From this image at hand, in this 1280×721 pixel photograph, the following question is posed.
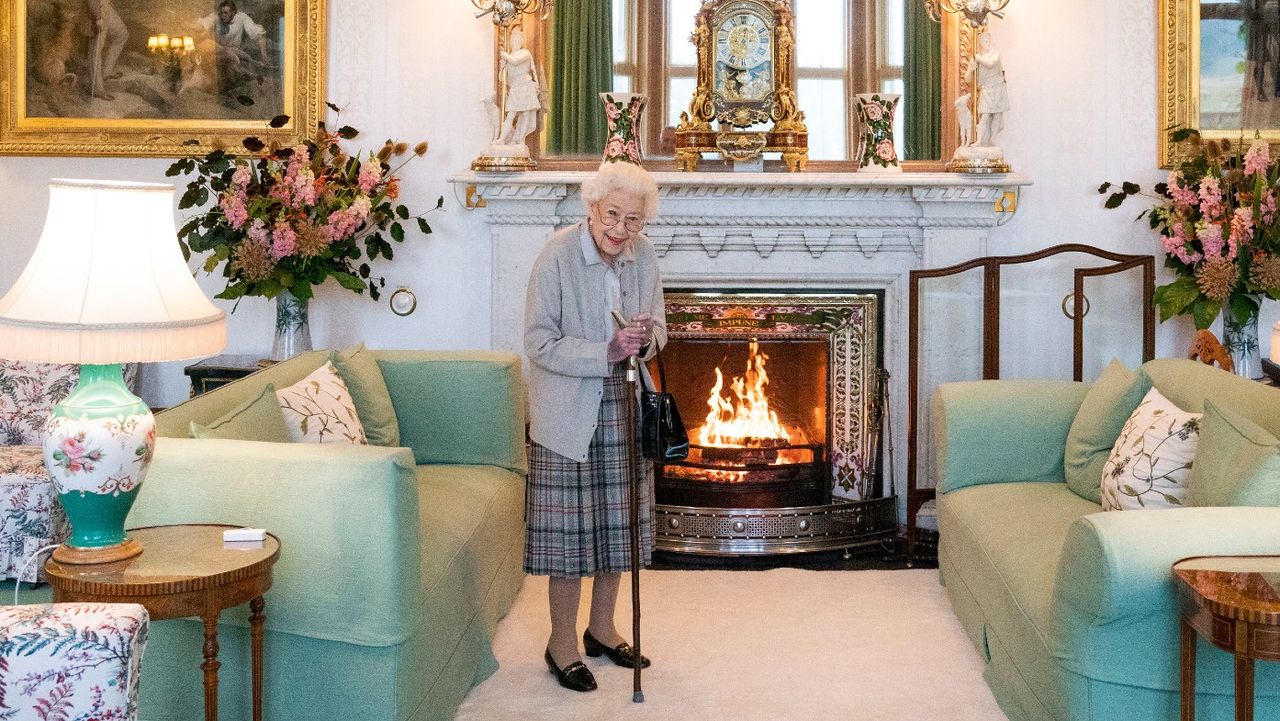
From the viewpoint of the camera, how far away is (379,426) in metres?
4.41

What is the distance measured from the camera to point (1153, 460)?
3654mm

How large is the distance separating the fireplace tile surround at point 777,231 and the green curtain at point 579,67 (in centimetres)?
34

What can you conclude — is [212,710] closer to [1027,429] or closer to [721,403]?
[1027,429]

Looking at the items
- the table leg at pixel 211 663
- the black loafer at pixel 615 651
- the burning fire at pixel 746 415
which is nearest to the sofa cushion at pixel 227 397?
the table leg at pixel 211 663

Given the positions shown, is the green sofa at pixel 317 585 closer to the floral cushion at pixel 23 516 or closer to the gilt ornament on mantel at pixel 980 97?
the floral cushion at pixel 23 516

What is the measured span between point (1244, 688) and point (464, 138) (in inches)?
157

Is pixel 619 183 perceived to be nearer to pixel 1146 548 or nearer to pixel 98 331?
pixel 98 331

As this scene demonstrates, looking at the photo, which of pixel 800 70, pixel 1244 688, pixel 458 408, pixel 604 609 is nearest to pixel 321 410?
pixel 458 408

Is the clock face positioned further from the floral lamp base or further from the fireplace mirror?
the floral lamp base

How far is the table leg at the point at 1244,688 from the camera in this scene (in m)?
2.53

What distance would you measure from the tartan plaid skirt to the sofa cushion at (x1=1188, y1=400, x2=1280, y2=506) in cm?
150

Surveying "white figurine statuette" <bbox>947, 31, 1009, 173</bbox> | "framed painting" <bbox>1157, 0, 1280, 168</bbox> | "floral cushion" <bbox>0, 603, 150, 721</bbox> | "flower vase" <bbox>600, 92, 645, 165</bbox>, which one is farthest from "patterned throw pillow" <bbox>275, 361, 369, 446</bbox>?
"framed painting" <bbox>1157, 0, 1280, 168</bbox>

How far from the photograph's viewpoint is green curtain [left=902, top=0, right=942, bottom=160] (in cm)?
565

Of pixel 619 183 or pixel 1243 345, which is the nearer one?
pixel 619 183
